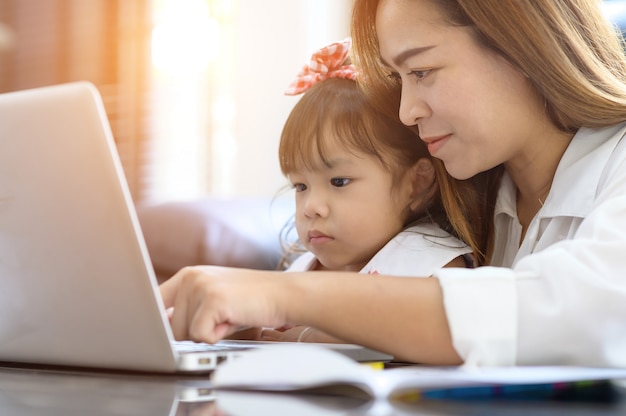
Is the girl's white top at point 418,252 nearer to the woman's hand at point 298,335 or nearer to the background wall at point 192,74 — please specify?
the woman's hand at point 298,335

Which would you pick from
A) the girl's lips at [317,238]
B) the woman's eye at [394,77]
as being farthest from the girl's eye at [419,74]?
the girl's lips at [317,238]

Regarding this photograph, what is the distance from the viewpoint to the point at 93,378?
27.6 inches

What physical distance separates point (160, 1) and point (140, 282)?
3.05 m

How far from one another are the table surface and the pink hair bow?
2.73ft

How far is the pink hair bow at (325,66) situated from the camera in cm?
139

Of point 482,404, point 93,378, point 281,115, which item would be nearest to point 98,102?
point 93,378

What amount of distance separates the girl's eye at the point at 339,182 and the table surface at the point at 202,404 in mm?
676

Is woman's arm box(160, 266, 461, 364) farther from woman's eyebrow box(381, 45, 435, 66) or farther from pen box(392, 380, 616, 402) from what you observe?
woman's eyebrow box(381, 45, 435, 66)

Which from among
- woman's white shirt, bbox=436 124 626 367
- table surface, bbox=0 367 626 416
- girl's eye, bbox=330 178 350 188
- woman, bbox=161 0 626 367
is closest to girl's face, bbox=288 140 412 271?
girl's eye, bbox=330 178 350 188

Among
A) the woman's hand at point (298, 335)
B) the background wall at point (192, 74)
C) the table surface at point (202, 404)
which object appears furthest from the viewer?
the background wall at point (192, 74)

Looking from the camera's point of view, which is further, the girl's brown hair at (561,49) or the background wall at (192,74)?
the background wall at (192,74)

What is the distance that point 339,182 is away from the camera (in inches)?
51.3

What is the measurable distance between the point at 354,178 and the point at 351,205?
0.15ft

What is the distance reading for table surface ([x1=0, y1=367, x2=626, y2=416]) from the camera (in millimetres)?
517
